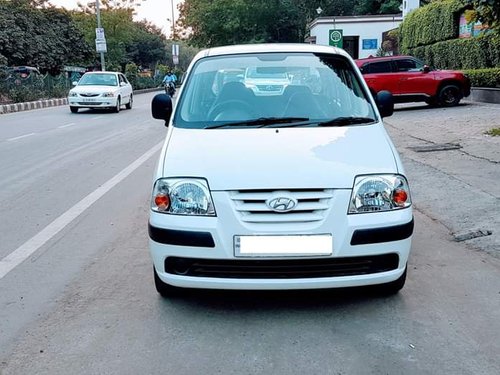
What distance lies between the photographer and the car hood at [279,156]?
368 centimetres

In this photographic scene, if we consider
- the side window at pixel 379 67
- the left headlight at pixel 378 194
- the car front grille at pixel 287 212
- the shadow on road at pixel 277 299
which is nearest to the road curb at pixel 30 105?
the side window at pixel 379 67

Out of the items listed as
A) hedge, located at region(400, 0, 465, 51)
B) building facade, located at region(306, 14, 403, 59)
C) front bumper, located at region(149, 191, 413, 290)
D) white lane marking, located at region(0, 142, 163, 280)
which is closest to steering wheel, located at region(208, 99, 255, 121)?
front bumper, located at region(149, 191, 413, 290)

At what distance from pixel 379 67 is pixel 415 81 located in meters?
1.23

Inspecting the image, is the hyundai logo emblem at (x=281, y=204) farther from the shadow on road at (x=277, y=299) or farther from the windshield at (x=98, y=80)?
the windshield at (x=98, y=80)

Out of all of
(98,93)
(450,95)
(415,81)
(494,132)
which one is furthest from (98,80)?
(494,132)

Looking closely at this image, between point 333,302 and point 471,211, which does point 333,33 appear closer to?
point 471,211

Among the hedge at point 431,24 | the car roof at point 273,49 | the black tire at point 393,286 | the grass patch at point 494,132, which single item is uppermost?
the hedge at point 431,24

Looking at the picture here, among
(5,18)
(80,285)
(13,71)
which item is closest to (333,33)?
(13,71)

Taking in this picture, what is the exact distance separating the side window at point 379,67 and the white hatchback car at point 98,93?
32.1 feet

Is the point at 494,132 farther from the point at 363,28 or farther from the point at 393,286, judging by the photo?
the point at 363,28

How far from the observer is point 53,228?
20.2ft

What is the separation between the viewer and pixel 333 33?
22.0m

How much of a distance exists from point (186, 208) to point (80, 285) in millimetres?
1285

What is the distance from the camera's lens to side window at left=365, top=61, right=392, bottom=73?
19078 millimetres
